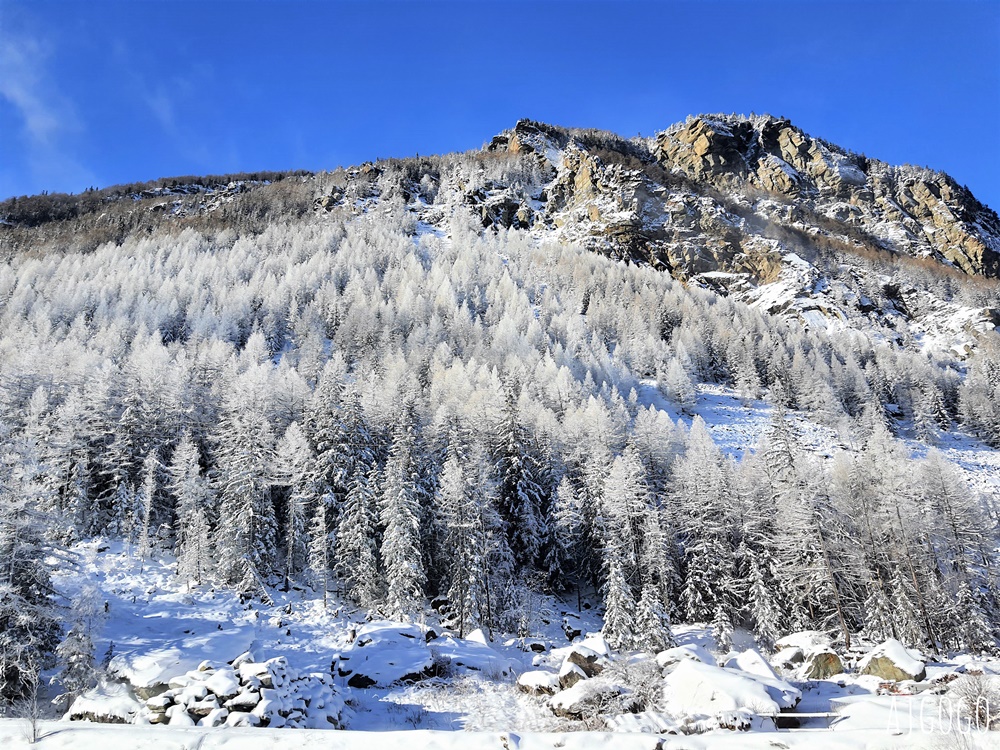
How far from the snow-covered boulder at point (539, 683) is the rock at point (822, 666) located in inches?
422

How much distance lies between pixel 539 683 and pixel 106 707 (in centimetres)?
1364

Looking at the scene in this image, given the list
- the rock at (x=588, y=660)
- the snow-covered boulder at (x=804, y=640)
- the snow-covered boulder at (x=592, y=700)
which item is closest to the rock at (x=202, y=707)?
the snow-covered boulder at (x=592, y=700)

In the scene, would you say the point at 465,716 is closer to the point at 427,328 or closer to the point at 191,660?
the point at 191,660

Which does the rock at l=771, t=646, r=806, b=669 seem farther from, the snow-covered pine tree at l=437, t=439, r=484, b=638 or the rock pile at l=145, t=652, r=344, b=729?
the rock pile at l=145, t=652, r=344, b=729

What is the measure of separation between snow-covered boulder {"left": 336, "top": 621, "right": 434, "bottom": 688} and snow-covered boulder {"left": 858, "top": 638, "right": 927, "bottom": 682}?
57.5ft

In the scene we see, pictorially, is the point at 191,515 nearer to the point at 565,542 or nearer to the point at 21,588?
the point at 21,588

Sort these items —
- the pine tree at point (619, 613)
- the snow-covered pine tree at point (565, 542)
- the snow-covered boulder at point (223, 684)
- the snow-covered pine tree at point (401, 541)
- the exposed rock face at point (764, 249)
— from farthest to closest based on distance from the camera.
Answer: the exposed rock face at point (764, 249)
the snow-covered pine tree at point (565, 542)
the snow-covered pine tree at point (401, 541)
the pine tree at point (619, 613)
the snow-covered boulder at point (223, 684)

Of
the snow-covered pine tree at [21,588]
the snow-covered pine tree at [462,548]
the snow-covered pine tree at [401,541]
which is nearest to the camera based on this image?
the snow-covered pine tree at [21,588]

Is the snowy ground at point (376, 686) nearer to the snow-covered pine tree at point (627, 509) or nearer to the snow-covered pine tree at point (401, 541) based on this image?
the snow-covered pine tree at point (401, 541)

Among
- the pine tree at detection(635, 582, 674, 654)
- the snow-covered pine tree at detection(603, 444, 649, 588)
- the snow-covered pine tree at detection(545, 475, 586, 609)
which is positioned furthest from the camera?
the snow-covered pine tree at detection(545, 475, 586, 609)

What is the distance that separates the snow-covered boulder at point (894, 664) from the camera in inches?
727

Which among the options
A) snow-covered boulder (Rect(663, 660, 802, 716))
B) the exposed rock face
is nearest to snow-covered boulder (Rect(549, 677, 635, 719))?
snow-covered boulder (Rect(663, 660, 802, 716))

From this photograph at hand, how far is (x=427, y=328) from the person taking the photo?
9194cm

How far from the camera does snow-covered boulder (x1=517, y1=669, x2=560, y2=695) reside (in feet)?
61.5
